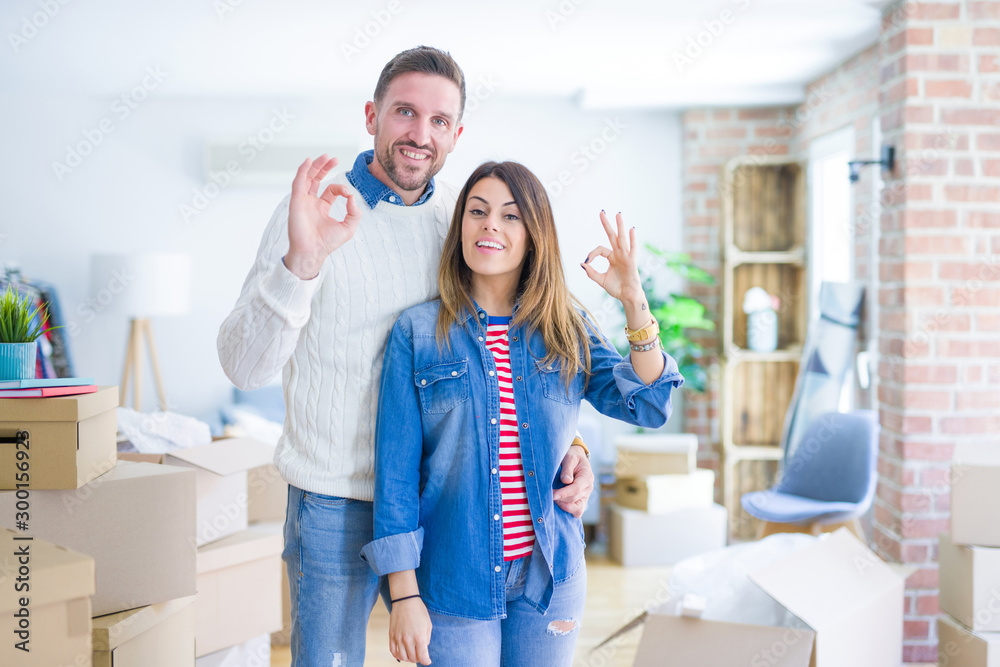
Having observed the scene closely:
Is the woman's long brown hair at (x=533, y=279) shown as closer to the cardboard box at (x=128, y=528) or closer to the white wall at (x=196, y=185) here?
the cardboard box at (x=128, y=528)

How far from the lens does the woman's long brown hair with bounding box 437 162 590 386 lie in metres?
1.40

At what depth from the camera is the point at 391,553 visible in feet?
4.17

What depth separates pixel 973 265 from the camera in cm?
270

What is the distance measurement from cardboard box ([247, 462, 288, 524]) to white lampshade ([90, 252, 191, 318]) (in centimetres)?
202

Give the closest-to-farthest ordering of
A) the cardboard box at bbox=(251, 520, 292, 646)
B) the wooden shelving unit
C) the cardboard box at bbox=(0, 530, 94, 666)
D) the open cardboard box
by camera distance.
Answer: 1. the cardboard box at bbox=(0, 530, 94, 666)
2. the open cardboard box
3. the cardboard box at bbox=(251, 520, 292, 646)
4. the wooden shelving unit

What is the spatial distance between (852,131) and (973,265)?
4.08ft

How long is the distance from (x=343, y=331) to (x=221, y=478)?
2.99ft

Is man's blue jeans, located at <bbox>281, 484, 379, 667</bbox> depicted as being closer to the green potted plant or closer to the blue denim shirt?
the blue denim shirt

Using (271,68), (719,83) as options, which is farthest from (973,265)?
(271,68)

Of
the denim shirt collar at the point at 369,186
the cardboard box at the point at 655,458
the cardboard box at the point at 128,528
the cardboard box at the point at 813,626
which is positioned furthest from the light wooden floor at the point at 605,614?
the denim shirt collar at the point at 369,186

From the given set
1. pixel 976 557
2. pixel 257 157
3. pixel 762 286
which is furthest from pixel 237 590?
pixel 762 286

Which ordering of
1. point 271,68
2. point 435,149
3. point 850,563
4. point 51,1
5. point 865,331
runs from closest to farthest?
point 435,149 → point 850,563 → point 51,1 → point 865,331 → point 271,68

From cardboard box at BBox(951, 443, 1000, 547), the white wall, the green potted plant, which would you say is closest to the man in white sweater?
cardboard box at BBox(951, 443, 1000, 547)

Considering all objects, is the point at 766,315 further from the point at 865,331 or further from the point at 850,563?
the point at 850,563
